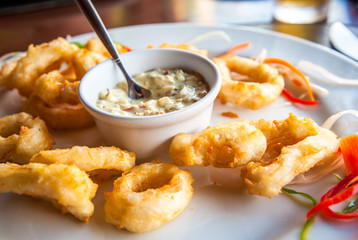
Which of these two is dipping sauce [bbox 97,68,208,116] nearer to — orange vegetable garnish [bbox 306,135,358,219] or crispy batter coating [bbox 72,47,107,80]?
crispy batter coating [bbox 72,47,107,80]

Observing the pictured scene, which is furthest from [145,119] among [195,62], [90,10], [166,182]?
[90,10]

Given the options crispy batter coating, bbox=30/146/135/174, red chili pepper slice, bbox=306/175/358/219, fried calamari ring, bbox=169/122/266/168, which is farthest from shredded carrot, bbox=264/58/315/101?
crispy batter coating, bbox=30/146/135/174

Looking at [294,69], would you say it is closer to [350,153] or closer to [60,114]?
[350,153]

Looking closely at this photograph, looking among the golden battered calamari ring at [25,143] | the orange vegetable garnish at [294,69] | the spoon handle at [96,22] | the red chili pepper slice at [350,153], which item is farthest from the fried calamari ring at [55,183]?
the orange vegetable garnish at [294,69]

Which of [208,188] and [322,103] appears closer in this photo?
[208,188]

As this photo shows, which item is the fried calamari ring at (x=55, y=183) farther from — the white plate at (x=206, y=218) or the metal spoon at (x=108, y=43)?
the metal spoon at (x=108, y=43)

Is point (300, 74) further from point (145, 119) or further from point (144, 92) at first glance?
point (145, 119)
